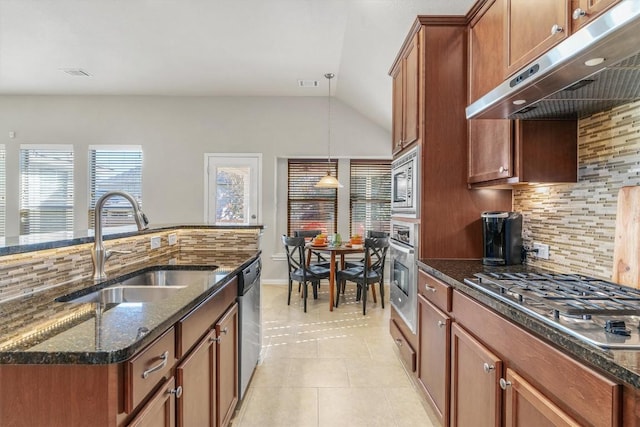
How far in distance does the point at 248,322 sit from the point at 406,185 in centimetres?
146

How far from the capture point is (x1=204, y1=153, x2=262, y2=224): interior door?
5.37 metres

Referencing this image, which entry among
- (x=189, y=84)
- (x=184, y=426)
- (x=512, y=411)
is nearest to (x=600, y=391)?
(x=512, y=411)

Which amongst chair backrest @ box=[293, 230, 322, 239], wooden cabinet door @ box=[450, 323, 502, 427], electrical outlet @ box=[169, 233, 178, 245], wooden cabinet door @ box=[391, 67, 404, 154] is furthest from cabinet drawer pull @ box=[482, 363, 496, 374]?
chair backrest @ box=[293, 230, 322, 239]

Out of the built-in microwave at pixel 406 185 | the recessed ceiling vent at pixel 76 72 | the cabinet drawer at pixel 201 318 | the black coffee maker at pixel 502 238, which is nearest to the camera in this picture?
the cabinet drawer at pixel 201 318

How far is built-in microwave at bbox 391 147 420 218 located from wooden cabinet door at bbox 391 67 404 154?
15cm

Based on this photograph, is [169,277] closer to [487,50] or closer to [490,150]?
[490,150]

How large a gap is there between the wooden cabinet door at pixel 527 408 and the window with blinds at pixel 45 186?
6.36 metres

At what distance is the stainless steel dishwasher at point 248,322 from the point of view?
1.99m

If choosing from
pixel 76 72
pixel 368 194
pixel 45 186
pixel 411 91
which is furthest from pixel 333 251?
pixel 45 186

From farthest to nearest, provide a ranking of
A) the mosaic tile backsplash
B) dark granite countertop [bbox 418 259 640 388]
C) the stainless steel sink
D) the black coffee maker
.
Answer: the black coffee maker
the stainless steel sink
the mosaic tile backsplash
dark granite countertop [bbox 418 259 640 388]

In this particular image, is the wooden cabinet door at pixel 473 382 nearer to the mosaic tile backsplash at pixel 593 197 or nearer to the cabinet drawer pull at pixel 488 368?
the cabinet drawer pull at pixel 488 368

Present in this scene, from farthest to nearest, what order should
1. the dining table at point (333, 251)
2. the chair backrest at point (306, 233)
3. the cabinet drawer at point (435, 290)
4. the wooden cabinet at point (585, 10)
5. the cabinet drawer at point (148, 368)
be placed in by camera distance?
the chair backrest at point (306, 233), the dining table at point (333, 251), the cabinet drawer at point (435, 290), the wooden cabinet at point (585, 10), the cabinet drawer at point (148, 368)

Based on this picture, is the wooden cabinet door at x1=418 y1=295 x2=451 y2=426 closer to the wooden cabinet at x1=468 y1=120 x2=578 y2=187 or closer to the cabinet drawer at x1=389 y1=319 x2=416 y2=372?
the cabinet drawer at x1=389 y1=319 x2=416 y2=372

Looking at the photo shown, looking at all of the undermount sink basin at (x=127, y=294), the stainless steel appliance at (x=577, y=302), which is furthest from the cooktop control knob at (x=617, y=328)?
the undermount sink basin at (x=127, y=294)
